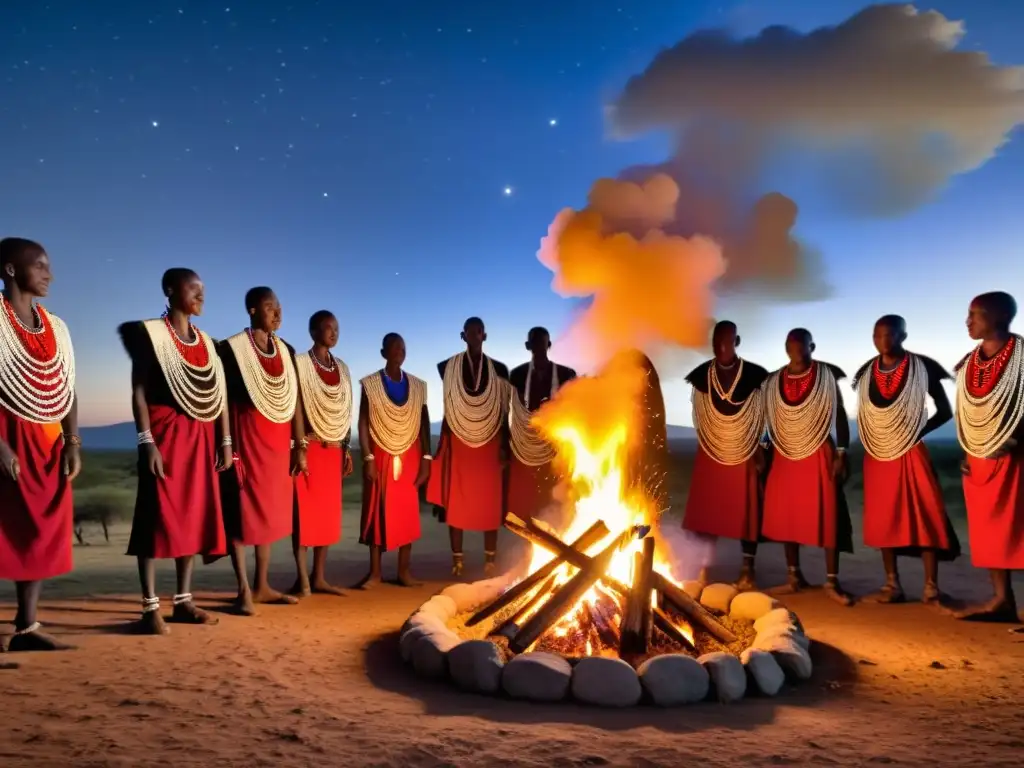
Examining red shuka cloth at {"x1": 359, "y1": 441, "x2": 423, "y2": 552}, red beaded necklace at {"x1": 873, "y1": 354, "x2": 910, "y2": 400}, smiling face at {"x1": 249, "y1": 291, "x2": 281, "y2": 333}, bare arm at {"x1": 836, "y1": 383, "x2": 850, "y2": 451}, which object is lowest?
red shuka cloth at {"x1": 359, "y1": 441, "x2": 423, "y2": 552}

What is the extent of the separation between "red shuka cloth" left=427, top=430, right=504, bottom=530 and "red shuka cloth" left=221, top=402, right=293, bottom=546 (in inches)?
85.5

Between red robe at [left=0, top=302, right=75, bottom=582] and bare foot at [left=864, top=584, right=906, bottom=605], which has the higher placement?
red robe at [left=0, top=302, right=75, bottom=582]

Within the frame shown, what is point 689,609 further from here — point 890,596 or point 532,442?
point 532,442

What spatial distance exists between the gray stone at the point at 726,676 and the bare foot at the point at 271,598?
432 centimetres

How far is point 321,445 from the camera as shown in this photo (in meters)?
8.01

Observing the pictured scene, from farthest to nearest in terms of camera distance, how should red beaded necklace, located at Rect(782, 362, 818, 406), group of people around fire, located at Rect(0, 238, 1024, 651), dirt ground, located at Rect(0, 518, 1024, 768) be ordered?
1. red beaded necklace, located at Rect(782, 362, 818, 406)
2. group of people around fire, located at Rect(0, 238, 1024, 651)
3. dirt ground, located at Rect(0, 518, 1024, 768)

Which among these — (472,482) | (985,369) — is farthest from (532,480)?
(985,369)

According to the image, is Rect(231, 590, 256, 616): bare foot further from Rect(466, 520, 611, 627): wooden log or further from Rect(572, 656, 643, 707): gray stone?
Rect(572, 656, 643, 707): gray stone

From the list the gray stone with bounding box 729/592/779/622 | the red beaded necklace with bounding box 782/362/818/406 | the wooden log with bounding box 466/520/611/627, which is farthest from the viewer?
the red beaded necklace with bounding box 782/362/818/406

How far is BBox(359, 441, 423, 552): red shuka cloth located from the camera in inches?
330

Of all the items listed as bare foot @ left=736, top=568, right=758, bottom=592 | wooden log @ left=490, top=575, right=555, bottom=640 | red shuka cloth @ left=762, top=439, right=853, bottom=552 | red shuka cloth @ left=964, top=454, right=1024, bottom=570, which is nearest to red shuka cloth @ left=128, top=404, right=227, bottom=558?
wooden log @ left=490, top=575, right=555, bottom=640

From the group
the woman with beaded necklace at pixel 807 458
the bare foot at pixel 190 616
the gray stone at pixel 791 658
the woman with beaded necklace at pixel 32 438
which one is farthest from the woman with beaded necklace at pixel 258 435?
the woman with beaded necklace at pixel 807 458

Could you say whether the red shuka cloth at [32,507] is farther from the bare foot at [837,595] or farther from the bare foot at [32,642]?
the bare foot at [837,595]

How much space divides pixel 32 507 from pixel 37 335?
121 centimetres
